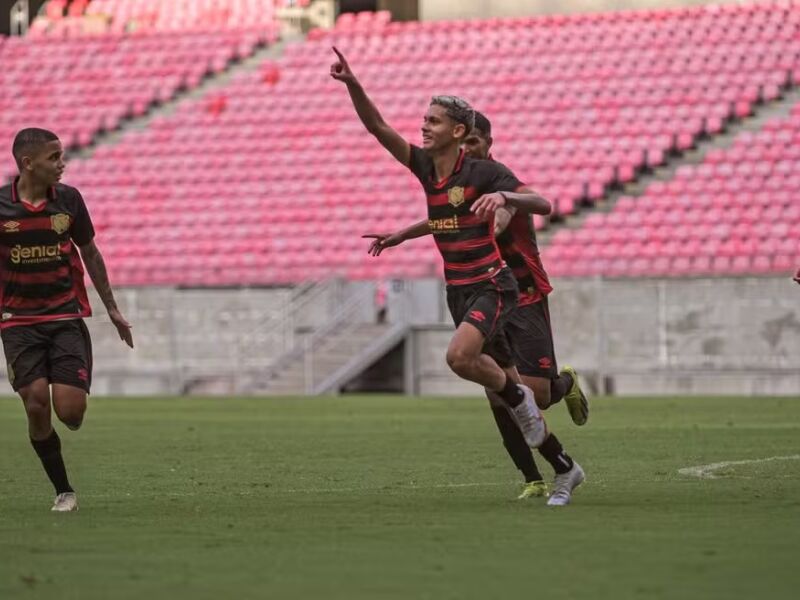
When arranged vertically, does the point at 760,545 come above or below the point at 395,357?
above

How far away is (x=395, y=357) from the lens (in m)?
27.5

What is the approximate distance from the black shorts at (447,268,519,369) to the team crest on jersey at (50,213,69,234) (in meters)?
2.00

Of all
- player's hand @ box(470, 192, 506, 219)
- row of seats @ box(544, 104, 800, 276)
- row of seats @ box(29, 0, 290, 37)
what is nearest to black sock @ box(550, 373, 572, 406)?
player's hand @ box(470, 192, 506, 219)

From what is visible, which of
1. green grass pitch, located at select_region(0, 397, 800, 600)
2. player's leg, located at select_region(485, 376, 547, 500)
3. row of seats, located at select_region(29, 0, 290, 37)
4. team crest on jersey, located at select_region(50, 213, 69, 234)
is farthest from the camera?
row of seats, located at select_region(29, 0, 290, 37)

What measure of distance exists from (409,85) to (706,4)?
20.9ft

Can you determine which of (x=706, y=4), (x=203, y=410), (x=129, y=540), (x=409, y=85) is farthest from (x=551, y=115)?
(x=129, y=540)

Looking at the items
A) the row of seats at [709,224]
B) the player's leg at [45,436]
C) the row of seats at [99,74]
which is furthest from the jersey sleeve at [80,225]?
the row of seats at [99,74]

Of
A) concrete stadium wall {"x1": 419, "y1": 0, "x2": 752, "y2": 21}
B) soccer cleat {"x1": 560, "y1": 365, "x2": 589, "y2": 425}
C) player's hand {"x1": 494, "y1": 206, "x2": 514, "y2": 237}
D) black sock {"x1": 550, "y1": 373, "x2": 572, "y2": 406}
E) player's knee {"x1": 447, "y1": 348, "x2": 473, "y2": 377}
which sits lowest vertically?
soccer cleat {"x1": 560, "y1": 365, "x2": 589, "y2": 425}

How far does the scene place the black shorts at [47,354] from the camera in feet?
30.0

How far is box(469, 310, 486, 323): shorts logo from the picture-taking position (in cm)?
905

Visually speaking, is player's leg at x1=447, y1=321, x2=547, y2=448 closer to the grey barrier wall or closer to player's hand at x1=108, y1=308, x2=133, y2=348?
player's hand at x1=108, y1=308, x2=133, y2=348

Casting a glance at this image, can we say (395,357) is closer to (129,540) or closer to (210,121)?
(210,121)

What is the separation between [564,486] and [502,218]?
4.66ft

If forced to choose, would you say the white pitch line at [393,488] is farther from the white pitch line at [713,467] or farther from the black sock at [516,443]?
the white pitch line at [713,467]
